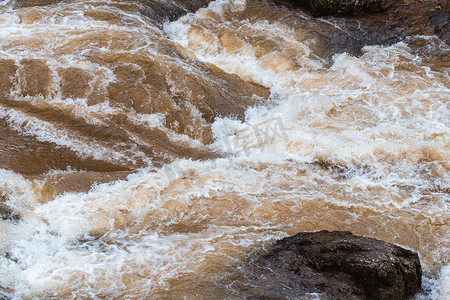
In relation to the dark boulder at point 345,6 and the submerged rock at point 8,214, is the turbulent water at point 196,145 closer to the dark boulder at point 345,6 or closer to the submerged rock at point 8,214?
the submerged rock at point 8,214

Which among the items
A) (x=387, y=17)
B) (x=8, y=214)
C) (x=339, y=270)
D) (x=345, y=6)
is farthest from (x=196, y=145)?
(x=387, y=17)

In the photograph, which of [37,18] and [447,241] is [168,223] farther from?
[37,18]

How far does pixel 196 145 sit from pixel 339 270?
2959 millimetres

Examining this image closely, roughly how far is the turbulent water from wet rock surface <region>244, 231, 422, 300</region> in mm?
231

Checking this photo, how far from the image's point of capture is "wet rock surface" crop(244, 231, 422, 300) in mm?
3268

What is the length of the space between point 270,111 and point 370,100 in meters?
1.71

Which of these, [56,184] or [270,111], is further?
[270,111]

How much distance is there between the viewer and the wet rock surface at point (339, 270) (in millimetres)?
3268

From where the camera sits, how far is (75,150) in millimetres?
5254

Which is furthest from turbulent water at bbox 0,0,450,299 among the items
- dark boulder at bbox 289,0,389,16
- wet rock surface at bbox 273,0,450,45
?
dark boulder at bbox 289,0,389,16

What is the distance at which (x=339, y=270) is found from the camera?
345 centimetres

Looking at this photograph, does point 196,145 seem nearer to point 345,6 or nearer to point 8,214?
point 8,214

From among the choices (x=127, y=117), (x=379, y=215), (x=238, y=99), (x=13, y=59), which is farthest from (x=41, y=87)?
(x=379, y=215)

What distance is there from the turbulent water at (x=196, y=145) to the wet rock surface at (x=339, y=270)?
0.23 meters
